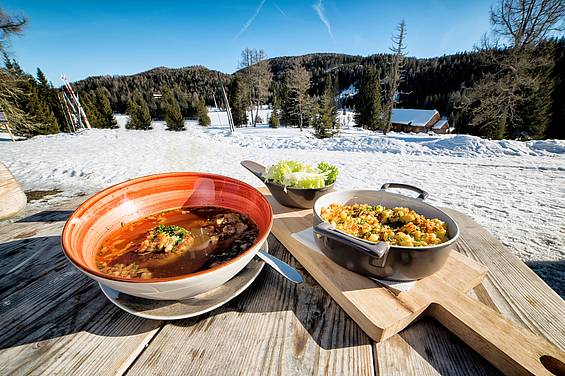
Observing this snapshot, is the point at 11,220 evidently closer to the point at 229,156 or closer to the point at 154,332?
the point at 154,332

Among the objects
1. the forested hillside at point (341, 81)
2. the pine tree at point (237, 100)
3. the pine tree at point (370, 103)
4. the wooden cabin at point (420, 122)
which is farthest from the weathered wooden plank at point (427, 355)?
the wooden cabin at point (420, 122)

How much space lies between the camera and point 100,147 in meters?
8.52

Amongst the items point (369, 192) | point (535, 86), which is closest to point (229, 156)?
point (369, 192)

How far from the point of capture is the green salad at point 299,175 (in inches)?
47.8

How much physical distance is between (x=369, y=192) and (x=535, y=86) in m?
18.1

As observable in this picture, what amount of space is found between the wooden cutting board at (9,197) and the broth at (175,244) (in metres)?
1.24

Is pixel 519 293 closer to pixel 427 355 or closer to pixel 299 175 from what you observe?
pixel 427 355

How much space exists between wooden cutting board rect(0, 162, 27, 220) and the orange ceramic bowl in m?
1.19

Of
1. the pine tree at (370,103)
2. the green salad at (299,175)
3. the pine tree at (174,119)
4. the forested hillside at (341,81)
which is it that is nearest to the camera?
the green salad at (299,175)

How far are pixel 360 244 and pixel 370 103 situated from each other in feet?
122

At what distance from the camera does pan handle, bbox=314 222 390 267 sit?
612 millimetres

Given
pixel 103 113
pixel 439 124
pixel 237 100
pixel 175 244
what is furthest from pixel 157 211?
pixel 439 124

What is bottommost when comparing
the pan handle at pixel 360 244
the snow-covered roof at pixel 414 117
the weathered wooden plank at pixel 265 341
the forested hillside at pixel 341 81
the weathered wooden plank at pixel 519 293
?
the snow-covered roof at pixel 414 117

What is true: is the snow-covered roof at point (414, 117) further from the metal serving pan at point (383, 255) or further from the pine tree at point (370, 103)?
the metal serving pan at point (383, 255)
